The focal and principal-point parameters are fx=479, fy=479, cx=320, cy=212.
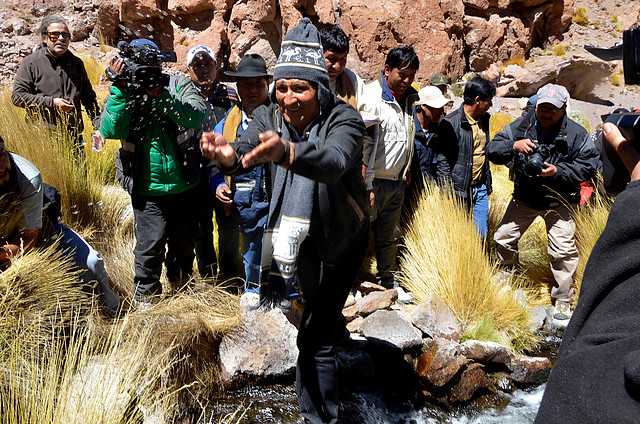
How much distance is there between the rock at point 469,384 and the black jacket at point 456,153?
1.65 meters

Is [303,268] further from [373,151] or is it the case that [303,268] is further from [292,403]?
[373,151]

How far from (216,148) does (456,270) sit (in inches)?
109

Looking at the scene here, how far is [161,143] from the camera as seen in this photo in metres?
3.11

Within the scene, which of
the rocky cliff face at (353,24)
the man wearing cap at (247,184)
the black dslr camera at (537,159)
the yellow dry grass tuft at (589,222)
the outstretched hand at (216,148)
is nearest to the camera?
the outstretched hand at (216,148)

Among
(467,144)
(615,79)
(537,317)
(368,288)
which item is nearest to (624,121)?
(368,288)

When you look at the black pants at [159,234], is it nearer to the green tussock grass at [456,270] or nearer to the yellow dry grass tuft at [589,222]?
the green tussock grass at [456,270]

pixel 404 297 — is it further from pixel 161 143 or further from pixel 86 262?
pixel 86 262

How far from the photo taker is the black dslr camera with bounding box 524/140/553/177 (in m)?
3.78

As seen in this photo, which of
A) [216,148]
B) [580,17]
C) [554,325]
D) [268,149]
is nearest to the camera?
[268,149]

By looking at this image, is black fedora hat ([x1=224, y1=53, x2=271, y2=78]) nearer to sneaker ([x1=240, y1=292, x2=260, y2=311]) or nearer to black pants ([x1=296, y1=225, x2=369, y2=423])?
sneaker ([x1=240, y1=292, x2=260, y2=311])

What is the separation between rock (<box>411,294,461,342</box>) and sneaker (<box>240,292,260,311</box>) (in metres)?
1.22

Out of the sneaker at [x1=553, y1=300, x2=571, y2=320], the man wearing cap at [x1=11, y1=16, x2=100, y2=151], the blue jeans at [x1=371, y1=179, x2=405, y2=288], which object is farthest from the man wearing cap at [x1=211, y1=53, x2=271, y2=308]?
the sneaker at [x1=553, y1=300, x2=571, y2=320]

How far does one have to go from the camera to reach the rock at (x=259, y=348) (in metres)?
2.93

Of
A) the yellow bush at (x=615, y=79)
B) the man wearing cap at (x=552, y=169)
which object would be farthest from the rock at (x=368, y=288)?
the yellow bush at (x=615, y=79)
